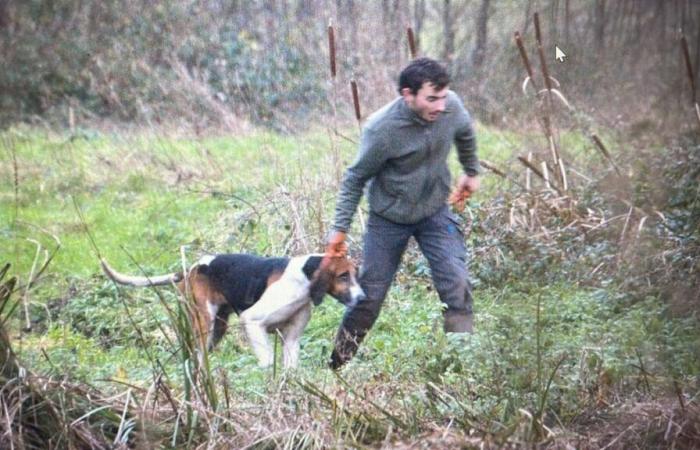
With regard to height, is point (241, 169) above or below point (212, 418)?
below

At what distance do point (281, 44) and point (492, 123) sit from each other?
14.8 ft

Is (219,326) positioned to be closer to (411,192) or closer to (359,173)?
(359,173)

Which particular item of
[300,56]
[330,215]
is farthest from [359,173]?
[300,56]

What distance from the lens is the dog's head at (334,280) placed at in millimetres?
7301

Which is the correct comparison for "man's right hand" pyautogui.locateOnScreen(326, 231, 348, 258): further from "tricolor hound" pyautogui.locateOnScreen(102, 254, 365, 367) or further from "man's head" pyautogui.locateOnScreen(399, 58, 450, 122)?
"man's head" pyautogui.locateOnScreen(399, 58, 450, 122)

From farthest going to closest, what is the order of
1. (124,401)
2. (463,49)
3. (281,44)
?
(281,44) < (463,49) < (124,401)

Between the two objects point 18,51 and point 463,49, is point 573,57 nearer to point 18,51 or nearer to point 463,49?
point 463,49

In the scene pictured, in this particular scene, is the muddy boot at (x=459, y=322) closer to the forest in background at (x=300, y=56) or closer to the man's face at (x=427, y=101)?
the man's face at (x=427, y=101)

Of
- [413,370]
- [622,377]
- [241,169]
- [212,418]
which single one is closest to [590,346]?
[622,377]

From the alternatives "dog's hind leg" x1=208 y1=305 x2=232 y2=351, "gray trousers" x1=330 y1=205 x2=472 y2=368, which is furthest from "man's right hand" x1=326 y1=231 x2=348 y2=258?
"dog's hind leg" x1=208 y1=305 x2=232 y2=351

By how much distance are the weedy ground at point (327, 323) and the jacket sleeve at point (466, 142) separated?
2.94ft

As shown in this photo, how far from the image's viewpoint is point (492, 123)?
1333 centimetres

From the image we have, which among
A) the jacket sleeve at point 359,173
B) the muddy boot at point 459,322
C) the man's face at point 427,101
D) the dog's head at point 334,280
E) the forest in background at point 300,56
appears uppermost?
the man's face at point 427,101

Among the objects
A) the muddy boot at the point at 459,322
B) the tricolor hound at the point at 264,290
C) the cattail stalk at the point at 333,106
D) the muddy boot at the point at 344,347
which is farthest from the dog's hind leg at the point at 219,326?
the cattail stalk at the point at 333,106
